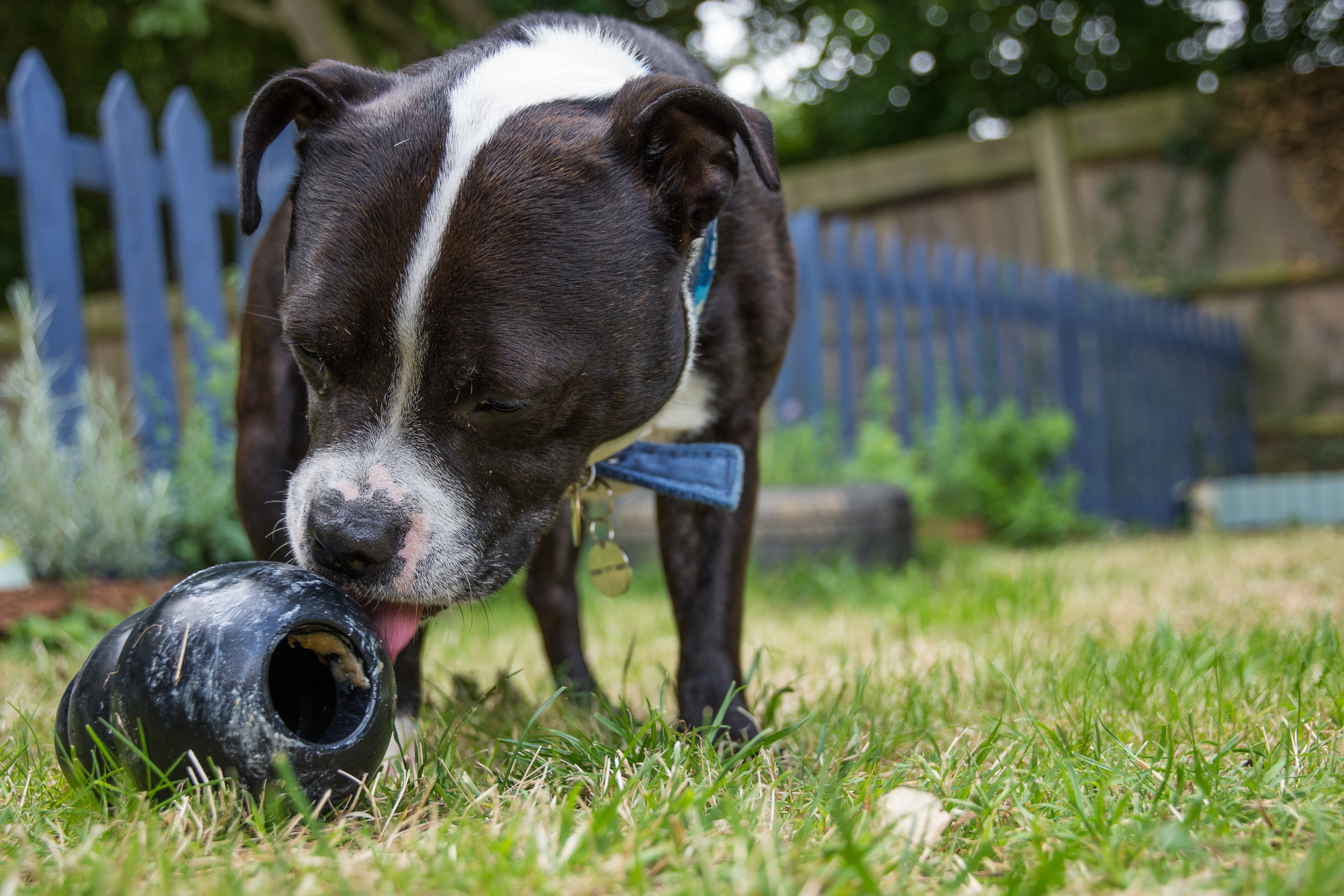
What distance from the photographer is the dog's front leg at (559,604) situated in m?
2.67

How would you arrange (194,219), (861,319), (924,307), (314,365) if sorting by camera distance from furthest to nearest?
1. (924,307)
2. (861,319)
3. (194,219)
4. (314,365)

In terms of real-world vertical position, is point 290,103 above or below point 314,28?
below

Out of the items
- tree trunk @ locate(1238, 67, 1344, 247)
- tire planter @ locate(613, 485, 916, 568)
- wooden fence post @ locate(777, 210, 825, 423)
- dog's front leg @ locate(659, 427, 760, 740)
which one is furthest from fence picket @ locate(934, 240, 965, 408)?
dog's front leg @ locate(659, 427, 760, 740)

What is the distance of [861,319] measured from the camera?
648 cm

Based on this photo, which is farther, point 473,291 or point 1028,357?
point 1028,357

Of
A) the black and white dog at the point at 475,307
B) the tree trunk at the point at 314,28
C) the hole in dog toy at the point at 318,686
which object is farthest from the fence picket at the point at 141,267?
the tree trunk at the point at 314,28

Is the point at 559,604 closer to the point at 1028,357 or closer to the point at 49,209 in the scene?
the point at 49,209

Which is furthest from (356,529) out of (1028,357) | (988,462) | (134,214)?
(1028,357)

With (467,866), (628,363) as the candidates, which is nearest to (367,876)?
(467,866)

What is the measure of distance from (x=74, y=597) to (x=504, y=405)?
2.33 m

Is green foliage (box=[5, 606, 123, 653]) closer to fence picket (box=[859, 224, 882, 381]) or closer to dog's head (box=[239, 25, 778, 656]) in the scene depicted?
dog's head (box=[239, 25, 778, 656])

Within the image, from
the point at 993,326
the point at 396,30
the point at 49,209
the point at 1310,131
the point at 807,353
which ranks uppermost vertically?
the point at 396,30

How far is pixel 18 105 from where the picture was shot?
3.63 m

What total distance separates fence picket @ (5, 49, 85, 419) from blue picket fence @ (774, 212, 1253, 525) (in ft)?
10.0
